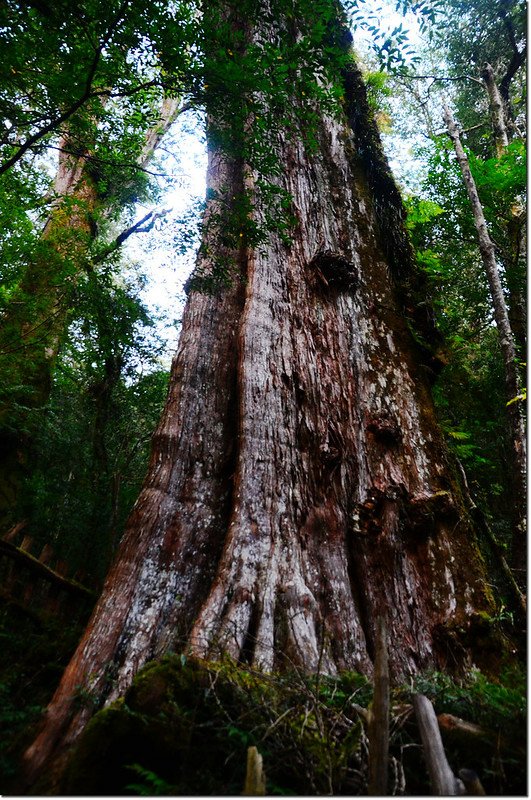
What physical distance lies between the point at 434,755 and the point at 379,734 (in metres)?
0.26

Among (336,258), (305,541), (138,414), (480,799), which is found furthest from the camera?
(138,414)

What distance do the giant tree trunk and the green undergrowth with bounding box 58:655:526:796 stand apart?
0.35 m

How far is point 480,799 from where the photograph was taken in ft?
4.25

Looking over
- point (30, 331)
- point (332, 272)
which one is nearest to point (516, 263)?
point (332, 272)

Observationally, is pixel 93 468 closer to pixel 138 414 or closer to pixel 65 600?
pixel 138 414

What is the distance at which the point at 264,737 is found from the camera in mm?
1653

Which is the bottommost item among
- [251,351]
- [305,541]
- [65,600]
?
[65,600]

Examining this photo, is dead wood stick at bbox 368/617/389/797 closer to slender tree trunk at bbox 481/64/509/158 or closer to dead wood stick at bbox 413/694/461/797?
dead wood stick at bbox 413/694/461/797

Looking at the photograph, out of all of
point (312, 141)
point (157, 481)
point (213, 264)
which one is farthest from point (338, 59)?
point (157, 481)

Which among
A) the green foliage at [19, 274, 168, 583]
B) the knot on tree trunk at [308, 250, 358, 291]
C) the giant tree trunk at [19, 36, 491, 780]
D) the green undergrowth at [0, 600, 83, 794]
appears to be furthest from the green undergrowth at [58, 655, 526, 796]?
the green foliage at [19, 274, 168, 583]

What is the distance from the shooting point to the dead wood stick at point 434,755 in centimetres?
144

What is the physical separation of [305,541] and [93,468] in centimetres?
496

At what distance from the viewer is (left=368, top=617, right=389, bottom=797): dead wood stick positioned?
54.7 inches

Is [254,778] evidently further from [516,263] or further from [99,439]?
[516,263]
